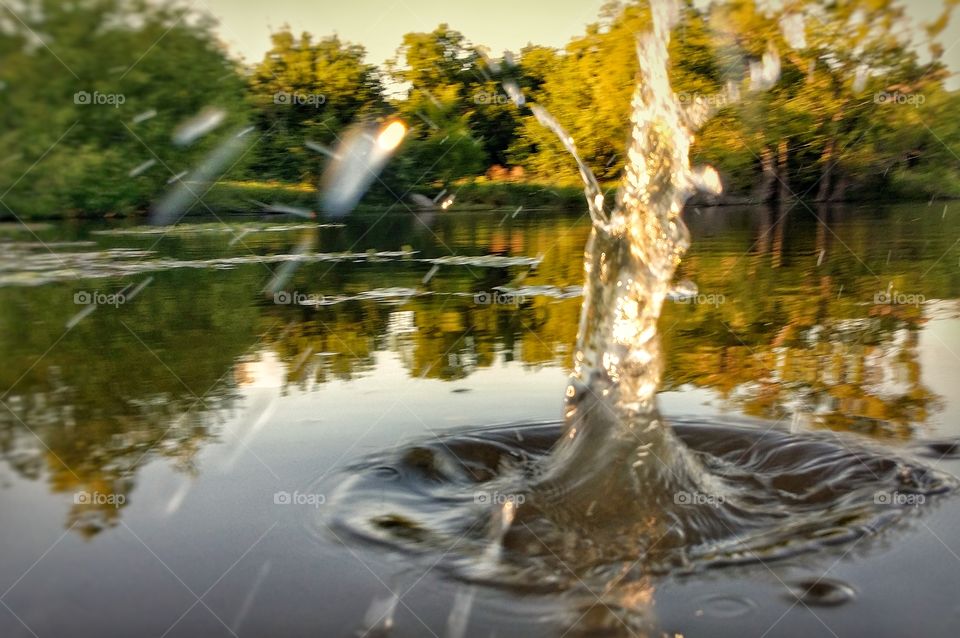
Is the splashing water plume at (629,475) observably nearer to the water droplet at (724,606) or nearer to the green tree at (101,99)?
the water droplet at (724,606)

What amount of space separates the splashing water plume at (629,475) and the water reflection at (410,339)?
756 millimetres

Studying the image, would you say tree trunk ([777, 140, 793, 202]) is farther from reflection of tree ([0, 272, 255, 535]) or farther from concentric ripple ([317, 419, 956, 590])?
concentric ripple ([317, 419, 956, 590])

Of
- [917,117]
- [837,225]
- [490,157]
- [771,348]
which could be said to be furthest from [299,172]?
[771,348]

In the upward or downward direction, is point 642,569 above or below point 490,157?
below

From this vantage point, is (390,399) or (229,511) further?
(390,399)

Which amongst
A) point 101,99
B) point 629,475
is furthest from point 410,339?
point 101,99

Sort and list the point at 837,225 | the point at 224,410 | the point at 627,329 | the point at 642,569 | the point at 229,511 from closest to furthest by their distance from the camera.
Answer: the point at 642,569
the point at 229,511
the point at 627,329
the point at 224,410
the point at 837,225

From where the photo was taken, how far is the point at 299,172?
3719 centimetres

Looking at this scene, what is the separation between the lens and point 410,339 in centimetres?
916

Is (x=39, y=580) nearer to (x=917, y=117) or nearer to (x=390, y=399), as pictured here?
(x=390, y=399)

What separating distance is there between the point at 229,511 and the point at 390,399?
2.24m

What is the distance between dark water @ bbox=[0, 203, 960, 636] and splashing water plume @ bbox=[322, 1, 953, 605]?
56 mm

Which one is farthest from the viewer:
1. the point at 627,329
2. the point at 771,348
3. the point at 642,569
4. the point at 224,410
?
the point at 771,348

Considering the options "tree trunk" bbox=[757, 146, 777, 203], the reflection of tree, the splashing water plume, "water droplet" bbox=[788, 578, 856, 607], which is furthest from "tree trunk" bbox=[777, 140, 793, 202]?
"water droplet" bbox=[788, 578, 856, 607]
